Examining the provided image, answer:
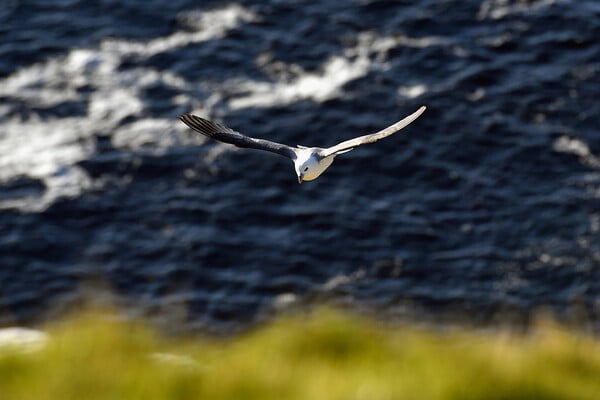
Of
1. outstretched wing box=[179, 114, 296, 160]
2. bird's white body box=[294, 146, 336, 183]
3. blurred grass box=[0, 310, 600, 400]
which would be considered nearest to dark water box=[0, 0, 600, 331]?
blurred grass box=[0, 310, 600, 400]

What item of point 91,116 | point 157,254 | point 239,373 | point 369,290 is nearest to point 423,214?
point 369,290

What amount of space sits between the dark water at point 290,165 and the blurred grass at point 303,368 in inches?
359

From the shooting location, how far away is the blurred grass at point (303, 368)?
7.59 m

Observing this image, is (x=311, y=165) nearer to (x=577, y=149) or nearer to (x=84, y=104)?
(x=577, y=149)

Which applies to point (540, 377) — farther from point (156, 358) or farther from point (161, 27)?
point (161, 27)

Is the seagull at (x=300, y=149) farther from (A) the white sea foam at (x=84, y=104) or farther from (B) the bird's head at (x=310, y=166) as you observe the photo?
(A) the white sea foam at (x=84, y=104)

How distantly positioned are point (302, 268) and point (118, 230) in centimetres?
366

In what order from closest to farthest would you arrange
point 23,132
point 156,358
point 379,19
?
point 156,358 → point 23,132 → point 379,19

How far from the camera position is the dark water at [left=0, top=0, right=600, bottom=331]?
18859 mm

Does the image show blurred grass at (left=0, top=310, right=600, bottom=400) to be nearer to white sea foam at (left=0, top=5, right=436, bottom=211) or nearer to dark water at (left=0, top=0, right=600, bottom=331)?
dark water at (left=0, top=0, right=600, bottom=331)

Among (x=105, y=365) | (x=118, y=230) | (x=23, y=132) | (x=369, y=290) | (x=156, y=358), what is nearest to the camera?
(x=105, y=365)

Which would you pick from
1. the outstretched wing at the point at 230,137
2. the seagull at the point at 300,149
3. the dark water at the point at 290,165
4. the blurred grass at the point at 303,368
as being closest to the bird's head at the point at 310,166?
the seagull at the point at 300,149

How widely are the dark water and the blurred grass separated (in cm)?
912

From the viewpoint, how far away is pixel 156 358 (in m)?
8.71
